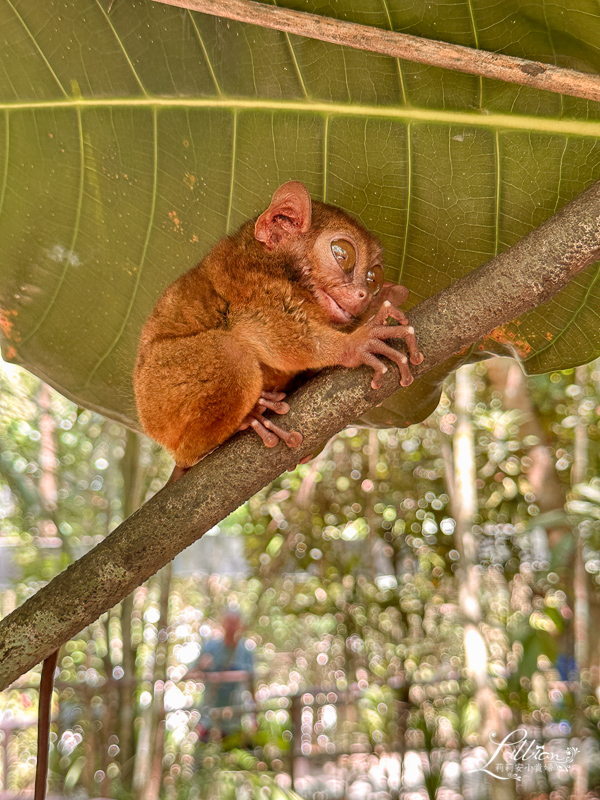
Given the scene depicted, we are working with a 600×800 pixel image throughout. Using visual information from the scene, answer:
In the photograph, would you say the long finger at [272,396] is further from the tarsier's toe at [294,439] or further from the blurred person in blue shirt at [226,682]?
the blurred person in blue shirt at [226,682]

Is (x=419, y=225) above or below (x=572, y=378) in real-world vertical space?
below

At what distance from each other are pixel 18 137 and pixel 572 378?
505cm

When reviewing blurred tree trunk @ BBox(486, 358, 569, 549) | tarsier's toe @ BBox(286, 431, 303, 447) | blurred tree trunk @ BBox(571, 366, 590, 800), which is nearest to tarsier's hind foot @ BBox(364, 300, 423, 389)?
tarsier's toe @ BBox(286, 431, 303, 447)

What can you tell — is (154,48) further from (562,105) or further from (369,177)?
(562,105)

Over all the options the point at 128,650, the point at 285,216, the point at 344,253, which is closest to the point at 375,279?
the point at 344,253

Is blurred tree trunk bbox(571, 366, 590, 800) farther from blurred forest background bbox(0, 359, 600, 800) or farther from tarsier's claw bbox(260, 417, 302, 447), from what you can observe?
tarsier's claw bbox(260, 417, 302, 447)

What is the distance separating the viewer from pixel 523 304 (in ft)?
3.21

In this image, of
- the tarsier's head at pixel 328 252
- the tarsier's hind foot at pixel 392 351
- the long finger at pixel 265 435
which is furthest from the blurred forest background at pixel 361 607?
the tarsier's hind foot at pixel 392 351

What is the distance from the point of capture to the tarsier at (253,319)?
1.22 metres

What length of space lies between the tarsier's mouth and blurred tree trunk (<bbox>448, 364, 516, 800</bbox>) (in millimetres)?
3701

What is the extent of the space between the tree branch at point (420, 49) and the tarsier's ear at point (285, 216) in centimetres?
25

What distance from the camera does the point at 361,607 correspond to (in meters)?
6.31

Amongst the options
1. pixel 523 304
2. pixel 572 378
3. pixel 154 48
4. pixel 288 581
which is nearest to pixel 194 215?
pixel 154 48

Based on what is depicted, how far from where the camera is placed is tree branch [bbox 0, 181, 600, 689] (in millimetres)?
951
